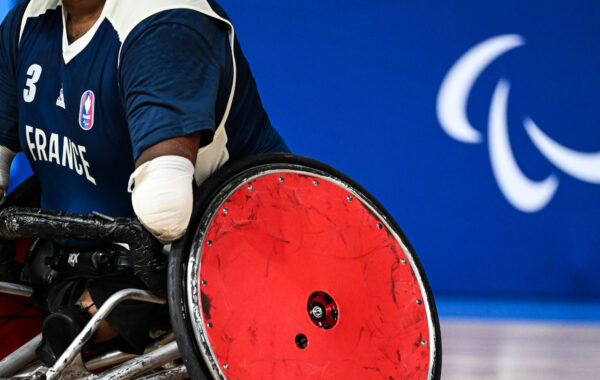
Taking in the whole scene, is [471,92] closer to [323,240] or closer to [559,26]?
[559,26]

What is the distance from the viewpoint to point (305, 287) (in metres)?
1.50

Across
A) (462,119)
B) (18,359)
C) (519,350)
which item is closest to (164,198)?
(18,359)

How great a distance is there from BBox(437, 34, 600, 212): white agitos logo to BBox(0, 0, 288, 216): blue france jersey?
8.13 feet

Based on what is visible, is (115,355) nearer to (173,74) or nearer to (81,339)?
(81,339)

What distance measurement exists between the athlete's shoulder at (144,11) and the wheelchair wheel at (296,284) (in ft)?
0.96

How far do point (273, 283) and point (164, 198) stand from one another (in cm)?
25

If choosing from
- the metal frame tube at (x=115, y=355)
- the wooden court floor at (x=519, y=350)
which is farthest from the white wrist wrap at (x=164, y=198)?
the wooden court floor at (x=519, y=350)

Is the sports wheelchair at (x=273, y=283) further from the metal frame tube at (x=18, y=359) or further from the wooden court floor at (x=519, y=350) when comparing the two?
the wooden court floor at (x=519, y=350)

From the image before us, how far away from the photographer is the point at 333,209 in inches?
63.2

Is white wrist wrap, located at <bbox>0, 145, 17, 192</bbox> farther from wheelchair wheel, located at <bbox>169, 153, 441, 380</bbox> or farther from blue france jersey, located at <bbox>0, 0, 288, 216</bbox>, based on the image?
wheelchair wheel, located at <bbox>169, 153, 441, 380</bbox>

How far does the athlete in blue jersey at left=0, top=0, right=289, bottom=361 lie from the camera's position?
143cm

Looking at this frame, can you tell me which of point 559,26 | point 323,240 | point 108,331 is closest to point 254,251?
point 323,240

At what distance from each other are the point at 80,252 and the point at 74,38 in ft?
1.45

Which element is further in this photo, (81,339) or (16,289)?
(16,289)
